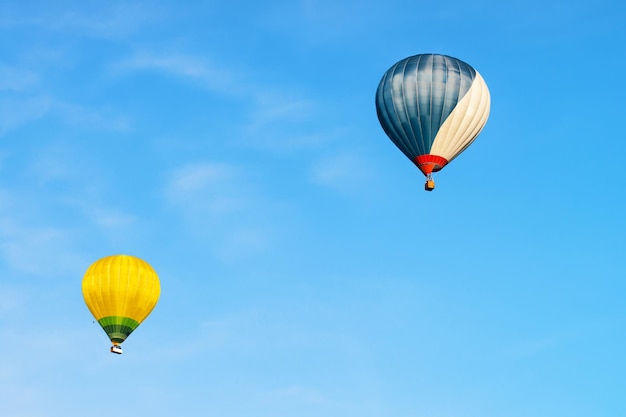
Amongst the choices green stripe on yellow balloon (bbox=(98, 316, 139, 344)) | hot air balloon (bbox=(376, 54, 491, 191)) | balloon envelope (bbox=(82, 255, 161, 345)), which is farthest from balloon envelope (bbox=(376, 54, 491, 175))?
green stripe on yellow balloon (bbox=(98, 316, 139, 344))

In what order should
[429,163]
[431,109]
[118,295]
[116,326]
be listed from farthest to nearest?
[116,326] < [118,295] < [429,163] < [431,109]

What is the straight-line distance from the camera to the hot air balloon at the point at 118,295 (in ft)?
261

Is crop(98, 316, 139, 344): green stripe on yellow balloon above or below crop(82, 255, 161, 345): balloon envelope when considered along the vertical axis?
below

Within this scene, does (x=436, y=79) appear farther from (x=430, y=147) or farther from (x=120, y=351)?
(x=120, y=351)

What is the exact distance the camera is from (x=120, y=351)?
79.8 m

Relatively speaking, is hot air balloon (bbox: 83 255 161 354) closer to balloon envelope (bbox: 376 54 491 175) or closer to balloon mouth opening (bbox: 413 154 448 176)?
balloon envelope (bbox: 376 54 491 175)

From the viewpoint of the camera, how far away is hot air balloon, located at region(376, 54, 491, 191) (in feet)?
241

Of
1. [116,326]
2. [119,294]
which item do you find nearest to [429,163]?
[119,294]

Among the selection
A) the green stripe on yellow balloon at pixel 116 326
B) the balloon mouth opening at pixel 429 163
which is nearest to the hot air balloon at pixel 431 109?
the balloon mouth opening at pixel 429 163

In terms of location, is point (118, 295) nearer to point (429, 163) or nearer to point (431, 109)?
point (429, 163)

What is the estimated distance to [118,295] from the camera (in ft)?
260

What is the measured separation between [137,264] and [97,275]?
2.54 meters

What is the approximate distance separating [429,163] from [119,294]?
20.7m

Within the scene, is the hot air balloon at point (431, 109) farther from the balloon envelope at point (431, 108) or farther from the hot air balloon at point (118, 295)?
the hot air balloon at point (118, 295)
